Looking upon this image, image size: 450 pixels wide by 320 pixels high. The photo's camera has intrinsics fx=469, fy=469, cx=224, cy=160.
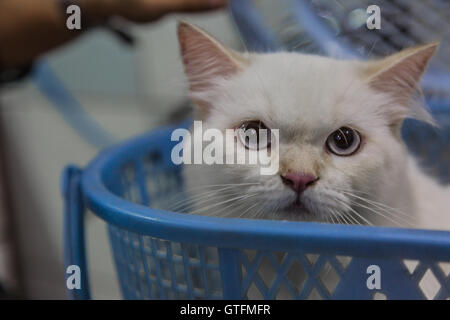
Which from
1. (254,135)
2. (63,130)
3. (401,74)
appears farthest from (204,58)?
(63,130)

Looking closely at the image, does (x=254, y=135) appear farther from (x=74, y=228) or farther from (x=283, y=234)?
(x=74, y=228)

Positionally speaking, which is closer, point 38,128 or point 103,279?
point 103,279

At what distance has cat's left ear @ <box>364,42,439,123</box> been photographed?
0.67 metres

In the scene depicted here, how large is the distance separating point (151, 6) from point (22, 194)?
122 cm

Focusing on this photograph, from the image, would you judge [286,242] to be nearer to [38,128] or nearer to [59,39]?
[59,39]

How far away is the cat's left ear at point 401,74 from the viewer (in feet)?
2.20

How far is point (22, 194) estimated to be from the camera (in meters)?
1.85

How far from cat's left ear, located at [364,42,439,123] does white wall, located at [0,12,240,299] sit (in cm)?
94

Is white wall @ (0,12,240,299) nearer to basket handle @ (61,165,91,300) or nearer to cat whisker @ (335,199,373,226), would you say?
basket handle @ (61,165,91,300)

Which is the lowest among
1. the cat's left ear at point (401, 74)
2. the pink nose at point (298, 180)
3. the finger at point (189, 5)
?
the pink nose at point (298, 180)

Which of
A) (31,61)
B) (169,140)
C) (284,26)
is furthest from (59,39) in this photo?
(284,26)

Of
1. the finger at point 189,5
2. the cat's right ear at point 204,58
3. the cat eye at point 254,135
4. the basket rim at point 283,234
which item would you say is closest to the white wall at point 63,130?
the finger at point 189,5

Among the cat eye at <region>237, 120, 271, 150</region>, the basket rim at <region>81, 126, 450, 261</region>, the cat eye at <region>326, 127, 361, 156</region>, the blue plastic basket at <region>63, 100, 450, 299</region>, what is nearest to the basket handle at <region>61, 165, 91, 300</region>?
the blue plastic basket at <region>63, 100, 450, 299</region>

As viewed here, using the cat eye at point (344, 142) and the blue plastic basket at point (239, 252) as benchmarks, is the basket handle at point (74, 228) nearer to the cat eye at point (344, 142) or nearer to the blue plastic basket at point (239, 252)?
the blue plastic basket at point (239, 252)
